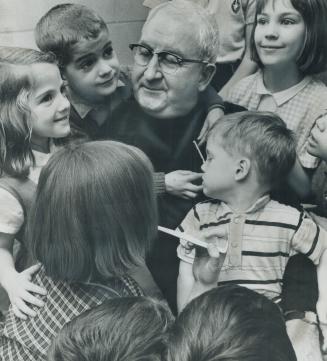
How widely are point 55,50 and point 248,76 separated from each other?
0.33 meters

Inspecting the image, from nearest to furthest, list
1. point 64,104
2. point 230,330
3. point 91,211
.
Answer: point 230,330
point 91,211
point 64,104

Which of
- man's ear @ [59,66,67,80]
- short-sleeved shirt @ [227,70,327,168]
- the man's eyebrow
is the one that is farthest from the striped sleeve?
man's ear @ [59,66,67,80]

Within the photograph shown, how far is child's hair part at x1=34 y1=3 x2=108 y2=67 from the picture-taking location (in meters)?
0.99

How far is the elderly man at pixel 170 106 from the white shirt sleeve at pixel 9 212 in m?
0.20

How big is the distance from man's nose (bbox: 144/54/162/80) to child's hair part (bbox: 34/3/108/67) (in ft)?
0.33

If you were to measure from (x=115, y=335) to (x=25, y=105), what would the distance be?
0.39 m

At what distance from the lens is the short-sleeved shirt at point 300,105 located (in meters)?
0.96

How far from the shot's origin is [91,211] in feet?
2.77

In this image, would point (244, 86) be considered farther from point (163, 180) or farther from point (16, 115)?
point (16, 115)

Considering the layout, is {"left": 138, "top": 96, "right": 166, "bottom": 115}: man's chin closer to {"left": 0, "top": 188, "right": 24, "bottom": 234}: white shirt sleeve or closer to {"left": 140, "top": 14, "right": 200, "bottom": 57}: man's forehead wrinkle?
{"left": 140, "top": 14, "right": 200, "bottom": 57}: man's forehead wrinkle

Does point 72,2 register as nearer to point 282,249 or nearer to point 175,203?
point 175,203

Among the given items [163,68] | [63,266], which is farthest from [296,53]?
[63,266]

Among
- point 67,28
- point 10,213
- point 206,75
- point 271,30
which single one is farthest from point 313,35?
point 10,213

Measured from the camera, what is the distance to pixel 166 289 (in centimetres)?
96
